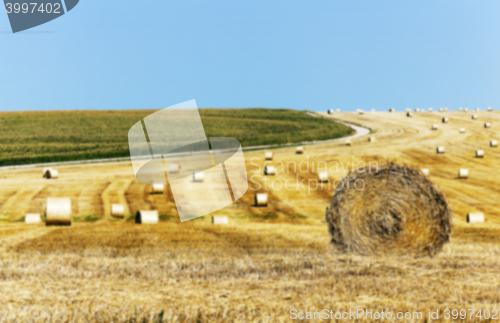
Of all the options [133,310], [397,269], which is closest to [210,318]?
[133,310]

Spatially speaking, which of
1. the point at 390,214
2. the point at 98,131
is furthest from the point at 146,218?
the point at 98,131

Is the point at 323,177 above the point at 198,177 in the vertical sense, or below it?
below

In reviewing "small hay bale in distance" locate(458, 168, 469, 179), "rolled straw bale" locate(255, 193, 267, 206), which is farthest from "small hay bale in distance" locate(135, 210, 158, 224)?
"small hay bale in distance" locate(458, 168, 469, 179)

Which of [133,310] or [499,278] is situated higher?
[133,310]

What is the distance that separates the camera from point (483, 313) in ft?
23.5

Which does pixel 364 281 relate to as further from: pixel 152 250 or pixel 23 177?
pixel 23 177

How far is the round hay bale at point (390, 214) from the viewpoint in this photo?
13.0 m

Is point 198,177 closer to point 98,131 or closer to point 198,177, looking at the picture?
point 198,177

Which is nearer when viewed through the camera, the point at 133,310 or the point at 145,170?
the point at 133,310

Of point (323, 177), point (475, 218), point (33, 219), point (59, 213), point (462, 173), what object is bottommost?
point (462, 173)

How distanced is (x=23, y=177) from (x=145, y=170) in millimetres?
6582

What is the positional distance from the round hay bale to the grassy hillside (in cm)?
3550

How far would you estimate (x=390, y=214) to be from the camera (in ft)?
43.8

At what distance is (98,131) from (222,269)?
197 feet
